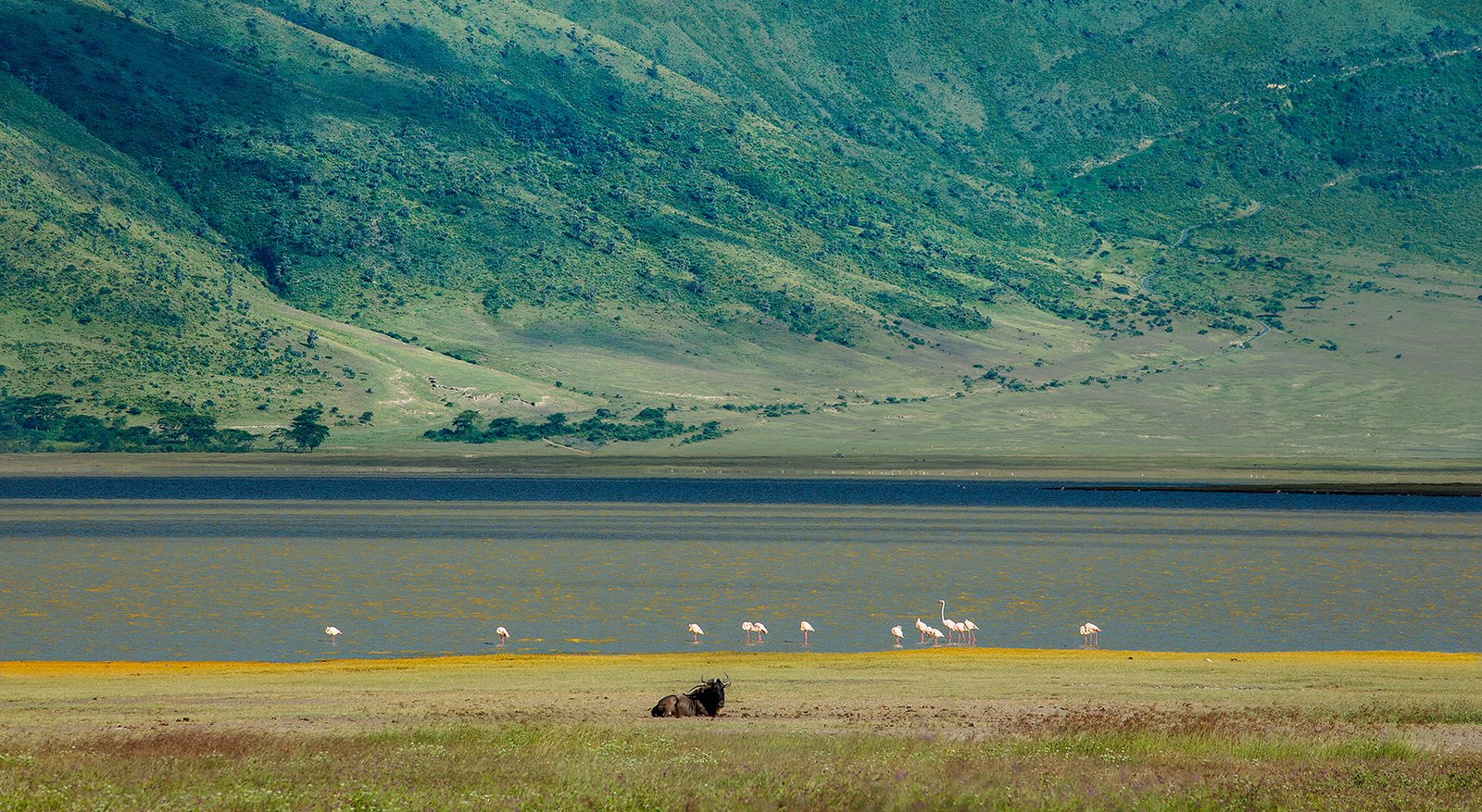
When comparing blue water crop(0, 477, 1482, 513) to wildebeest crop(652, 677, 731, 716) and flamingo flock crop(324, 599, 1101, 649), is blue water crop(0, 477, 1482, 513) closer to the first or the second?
flamingo flock crop(324, 599, 1101, 649)

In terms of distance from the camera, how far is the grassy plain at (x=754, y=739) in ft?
56.3

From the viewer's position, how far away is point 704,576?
58.7 m

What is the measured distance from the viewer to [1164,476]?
170000 millimetres

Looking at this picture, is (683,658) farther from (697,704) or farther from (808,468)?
(808,468)

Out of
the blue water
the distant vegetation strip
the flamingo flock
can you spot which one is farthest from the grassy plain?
the distant vegetation strip

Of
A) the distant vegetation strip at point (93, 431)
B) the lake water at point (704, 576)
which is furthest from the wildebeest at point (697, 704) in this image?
the distant vegetation strip at point (93, 431)

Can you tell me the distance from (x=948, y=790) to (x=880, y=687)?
10669mm

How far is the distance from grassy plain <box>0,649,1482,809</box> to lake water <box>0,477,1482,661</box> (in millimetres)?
8499

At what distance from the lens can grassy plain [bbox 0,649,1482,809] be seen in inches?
676

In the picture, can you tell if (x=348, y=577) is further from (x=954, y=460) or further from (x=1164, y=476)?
(x=954, y=460)

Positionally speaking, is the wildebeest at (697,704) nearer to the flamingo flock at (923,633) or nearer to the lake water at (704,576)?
the lake water at (704,576)

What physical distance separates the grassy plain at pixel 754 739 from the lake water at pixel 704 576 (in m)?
8.50

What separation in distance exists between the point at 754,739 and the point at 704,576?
37.7m

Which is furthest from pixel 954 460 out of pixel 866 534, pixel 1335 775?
pixel 1335 775
